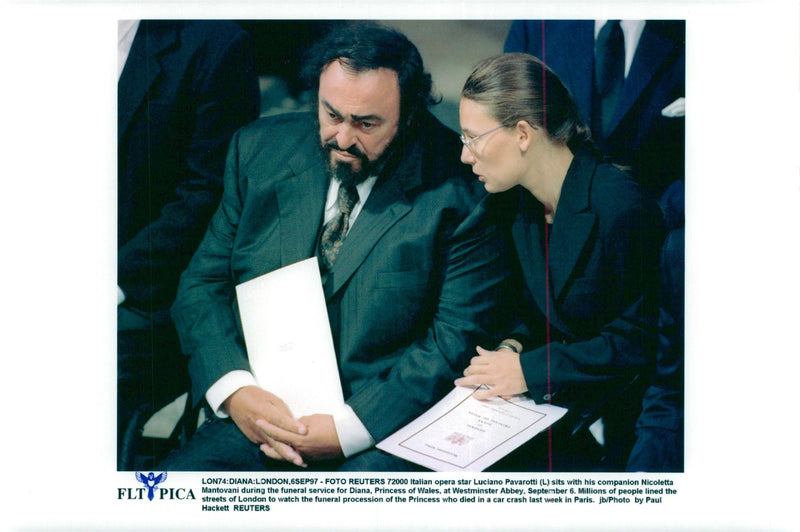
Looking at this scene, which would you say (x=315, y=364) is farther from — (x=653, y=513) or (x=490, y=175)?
(x=653, y=513)

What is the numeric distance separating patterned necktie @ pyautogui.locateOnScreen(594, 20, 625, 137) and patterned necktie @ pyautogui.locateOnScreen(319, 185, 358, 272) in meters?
0.95

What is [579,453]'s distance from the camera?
310cm

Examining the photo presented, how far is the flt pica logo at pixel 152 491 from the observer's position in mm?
3160

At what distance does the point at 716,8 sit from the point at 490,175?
3.74ft

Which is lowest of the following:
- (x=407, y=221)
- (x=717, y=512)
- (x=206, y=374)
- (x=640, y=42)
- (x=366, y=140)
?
(x=717, y=512)

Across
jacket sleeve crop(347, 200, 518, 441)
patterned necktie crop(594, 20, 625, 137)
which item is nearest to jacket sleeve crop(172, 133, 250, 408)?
jacket sleeve crop(347, 200, 518, 441)

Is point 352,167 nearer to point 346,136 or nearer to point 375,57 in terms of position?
point 346,136

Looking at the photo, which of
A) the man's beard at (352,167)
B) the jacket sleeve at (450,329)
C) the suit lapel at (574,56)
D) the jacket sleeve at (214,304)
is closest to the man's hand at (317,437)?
the jacket sleeve at (450,329)

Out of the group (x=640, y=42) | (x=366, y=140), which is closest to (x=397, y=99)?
(x=366, y=140)

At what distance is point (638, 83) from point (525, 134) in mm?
508

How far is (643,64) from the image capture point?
10.3 feet

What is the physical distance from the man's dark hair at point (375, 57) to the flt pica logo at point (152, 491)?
1.60m

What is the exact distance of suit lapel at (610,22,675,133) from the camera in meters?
3.06

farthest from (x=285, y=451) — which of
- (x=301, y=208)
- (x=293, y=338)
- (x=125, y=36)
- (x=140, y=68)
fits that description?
(x=125, y=36)
